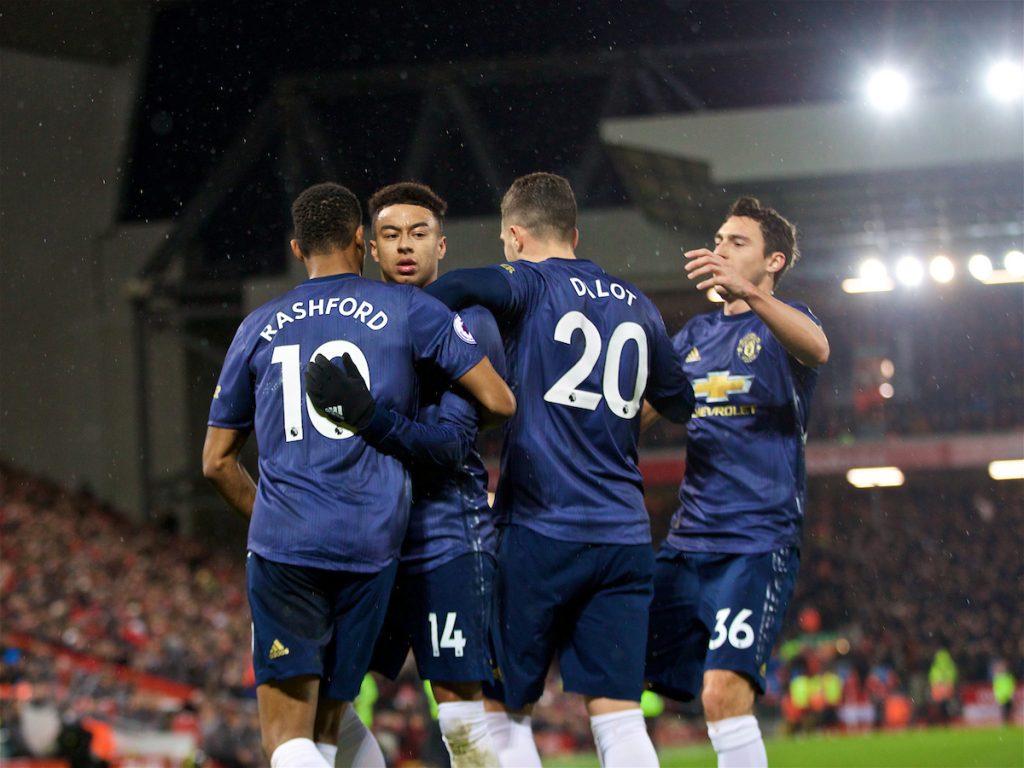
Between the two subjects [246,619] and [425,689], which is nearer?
[425,689]

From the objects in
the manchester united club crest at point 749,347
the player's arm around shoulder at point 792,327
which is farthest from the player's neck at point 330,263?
the manchester united club crest at point 749,347

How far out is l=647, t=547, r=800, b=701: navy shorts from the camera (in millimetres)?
4473

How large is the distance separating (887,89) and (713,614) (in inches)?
572

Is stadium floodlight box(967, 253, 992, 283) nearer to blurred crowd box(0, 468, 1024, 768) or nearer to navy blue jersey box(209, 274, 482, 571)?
blurred crowd box(0, 468, 1024, 768)

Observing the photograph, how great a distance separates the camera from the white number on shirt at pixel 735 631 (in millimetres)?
4461

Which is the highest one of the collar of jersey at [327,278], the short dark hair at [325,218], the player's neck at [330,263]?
the short dark hair at [325,218]

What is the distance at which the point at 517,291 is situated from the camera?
4031 mm

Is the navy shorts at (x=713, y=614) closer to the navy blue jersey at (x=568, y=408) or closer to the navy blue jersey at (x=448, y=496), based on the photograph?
the navy blue jersey at (x=568, y=408)

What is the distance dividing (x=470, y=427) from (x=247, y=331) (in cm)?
73

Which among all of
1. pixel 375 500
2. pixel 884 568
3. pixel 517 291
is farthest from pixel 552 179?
pixel 884 568

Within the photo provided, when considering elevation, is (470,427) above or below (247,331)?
below

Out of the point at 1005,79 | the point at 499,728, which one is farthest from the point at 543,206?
the point at 1005,79

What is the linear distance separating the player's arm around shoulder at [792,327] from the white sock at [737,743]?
127cm

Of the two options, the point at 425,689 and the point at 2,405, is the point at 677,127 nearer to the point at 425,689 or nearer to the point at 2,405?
→ the point at 425,689
